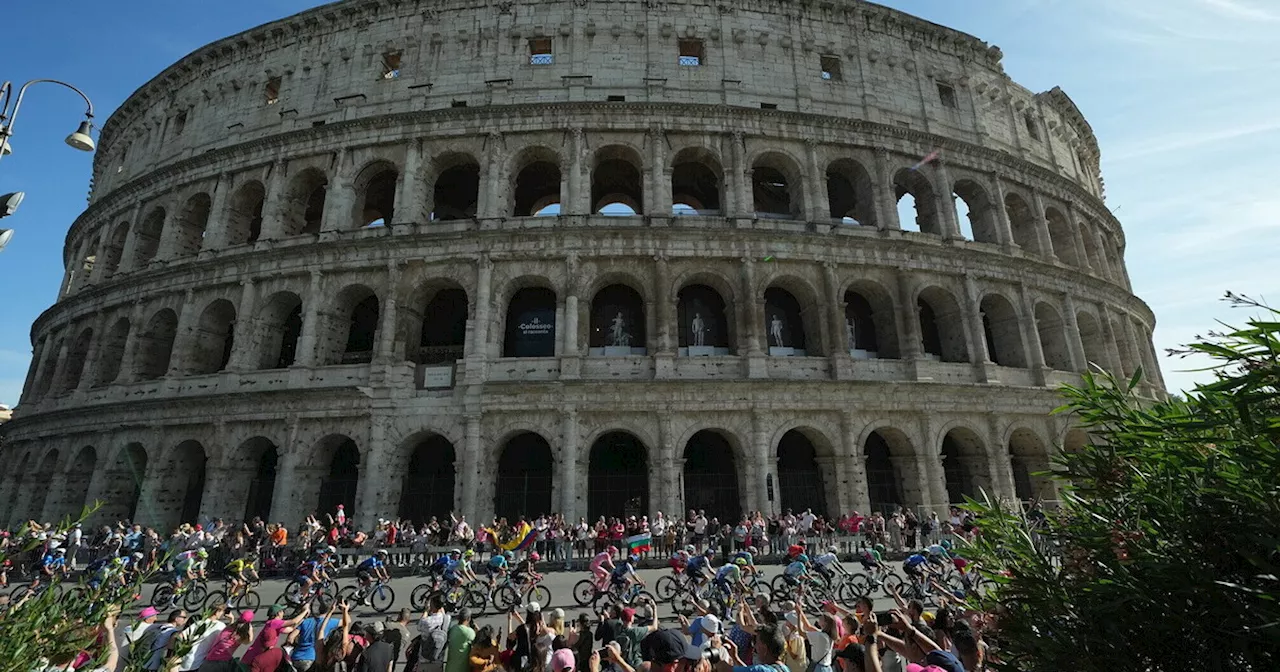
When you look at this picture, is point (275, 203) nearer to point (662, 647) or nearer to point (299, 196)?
point (299, 196)

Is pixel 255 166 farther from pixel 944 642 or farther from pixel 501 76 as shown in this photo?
pixel 944 642

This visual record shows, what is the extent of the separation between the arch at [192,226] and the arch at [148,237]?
150 centimetres

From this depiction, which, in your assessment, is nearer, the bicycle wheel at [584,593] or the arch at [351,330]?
the bicycle wheel at [584,593]

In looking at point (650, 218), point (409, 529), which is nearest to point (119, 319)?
point (409, 529)

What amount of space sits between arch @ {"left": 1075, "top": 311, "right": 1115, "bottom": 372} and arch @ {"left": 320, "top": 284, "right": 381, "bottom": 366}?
3013 cm

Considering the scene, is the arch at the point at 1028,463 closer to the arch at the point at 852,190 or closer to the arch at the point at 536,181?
the arch at the point at 852,190

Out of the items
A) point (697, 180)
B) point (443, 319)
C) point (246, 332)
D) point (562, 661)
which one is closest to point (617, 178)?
point (697, 180)

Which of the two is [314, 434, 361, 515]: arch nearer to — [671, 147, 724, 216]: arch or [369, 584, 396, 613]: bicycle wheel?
[369, 584, 396, 613]: bicycle wheel

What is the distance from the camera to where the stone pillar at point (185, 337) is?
2230 cm

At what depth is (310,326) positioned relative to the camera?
2092 centimetres

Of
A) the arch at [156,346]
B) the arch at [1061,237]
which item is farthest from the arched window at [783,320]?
the arch at [156,346]

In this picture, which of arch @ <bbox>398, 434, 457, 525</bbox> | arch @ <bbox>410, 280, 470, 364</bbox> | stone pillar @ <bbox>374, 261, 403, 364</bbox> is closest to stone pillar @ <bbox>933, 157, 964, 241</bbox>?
arch @ <bbox>410, 280, 470, 364</bbox>

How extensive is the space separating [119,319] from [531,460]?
2030 centimetres

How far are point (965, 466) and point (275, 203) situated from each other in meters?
29.7
